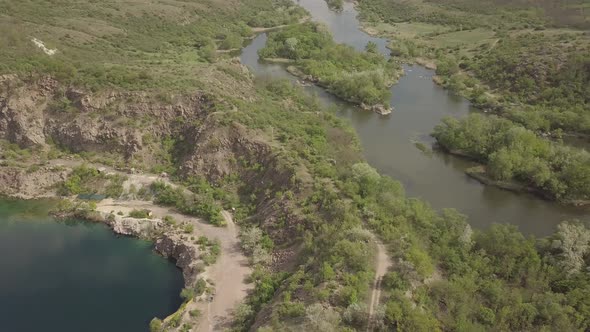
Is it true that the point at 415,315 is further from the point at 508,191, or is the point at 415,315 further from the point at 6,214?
the point at 6,214

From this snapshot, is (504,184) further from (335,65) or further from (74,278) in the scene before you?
(335,65)

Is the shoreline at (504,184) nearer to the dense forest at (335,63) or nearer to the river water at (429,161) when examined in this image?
the river water at (429,161)

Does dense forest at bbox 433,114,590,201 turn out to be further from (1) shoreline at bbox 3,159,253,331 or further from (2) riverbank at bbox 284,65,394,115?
(1) shoreline at bbox 3,159,253,331

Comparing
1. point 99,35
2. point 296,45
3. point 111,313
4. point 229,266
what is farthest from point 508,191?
point 99,35

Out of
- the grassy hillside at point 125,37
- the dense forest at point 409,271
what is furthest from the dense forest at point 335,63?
the dense forest at point 409,271

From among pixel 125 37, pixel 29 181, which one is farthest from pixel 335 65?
pixel 29 181

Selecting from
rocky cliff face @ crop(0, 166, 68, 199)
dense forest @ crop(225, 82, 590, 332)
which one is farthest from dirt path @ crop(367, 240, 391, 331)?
rocky cliff face @ crop(0, 166, 68, 199)
